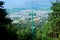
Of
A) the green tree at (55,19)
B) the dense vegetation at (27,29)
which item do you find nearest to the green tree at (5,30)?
the dense vegetation at (27,29)

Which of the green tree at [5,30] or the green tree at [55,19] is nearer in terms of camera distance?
the green tree at [5,30]

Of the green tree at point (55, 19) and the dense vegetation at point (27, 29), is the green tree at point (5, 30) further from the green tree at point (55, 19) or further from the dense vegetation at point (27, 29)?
the green tree at point (55, 19)

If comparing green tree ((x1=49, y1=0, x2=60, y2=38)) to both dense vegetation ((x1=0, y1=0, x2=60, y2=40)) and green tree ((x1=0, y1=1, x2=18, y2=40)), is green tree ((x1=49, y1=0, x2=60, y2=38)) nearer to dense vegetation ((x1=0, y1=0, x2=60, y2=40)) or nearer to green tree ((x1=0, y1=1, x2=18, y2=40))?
dense vegetation ((x1=0, y1=0, x2=60, y2=40))

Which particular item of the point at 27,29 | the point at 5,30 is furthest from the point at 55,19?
the point at 5,30

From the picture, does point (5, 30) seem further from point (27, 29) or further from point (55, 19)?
point (55, 19)

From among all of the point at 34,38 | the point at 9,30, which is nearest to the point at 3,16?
the point at 9,30

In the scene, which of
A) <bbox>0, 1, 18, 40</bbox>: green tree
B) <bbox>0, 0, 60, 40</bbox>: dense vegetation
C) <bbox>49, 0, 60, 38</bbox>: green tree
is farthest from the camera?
<bbox>49, 0, 60, 38</bbox>: green tree

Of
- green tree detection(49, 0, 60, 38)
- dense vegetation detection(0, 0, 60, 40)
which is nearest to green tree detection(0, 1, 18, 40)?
dense vegetation detection(0, 0, 60, 40)

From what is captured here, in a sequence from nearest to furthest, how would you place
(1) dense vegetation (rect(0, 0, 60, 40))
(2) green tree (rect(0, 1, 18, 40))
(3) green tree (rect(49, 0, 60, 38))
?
(2) green tree (rect(0, 1, 18, 40)) → (1) dense vegetation (rect(0, 0, 60, 40)) → (3) green tree (rect(49, 0, 60, 38))
